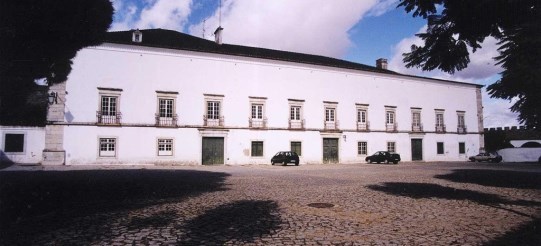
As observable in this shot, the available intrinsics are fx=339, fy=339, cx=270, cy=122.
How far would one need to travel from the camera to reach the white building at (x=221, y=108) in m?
25.8

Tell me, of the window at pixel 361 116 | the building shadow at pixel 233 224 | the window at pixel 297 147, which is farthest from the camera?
the window at pixel 361 116

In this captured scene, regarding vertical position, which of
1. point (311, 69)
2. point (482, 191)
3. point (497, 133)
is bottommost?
point (482, 191)

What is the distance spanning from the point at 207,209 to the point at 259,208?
3.80ft

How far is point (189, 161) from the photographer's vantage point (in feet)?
91.6

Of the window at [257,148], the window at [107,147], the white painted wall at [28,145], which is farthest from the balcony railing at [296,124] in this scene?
the white painted wall at [28,145]

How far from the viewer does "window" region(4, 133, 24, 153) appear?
80.2 feet

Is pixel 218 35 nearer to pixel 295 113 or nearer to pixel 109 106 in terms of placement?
pixel 295 113

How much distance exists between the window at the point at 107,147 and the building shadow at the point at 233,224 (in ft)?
69.2

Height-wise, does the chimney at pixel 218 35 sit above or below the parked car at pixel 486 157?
above

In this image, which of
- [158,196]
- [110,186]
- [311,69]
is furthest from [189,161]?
[158,196]

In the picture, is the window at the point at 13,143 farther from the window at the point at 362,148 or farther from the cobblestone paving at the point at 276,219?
the window at the point at 362,148

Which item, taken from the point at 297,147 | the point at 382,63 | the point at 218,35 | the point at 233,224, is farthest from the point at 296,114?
the point at 233,224

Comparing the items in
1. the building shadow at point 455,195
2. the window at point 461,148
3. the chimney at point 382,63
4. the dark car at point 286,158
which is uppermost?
the chimney at point 382,63

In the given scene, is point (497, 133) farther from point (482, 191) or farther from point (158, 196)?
point (158, 196)
